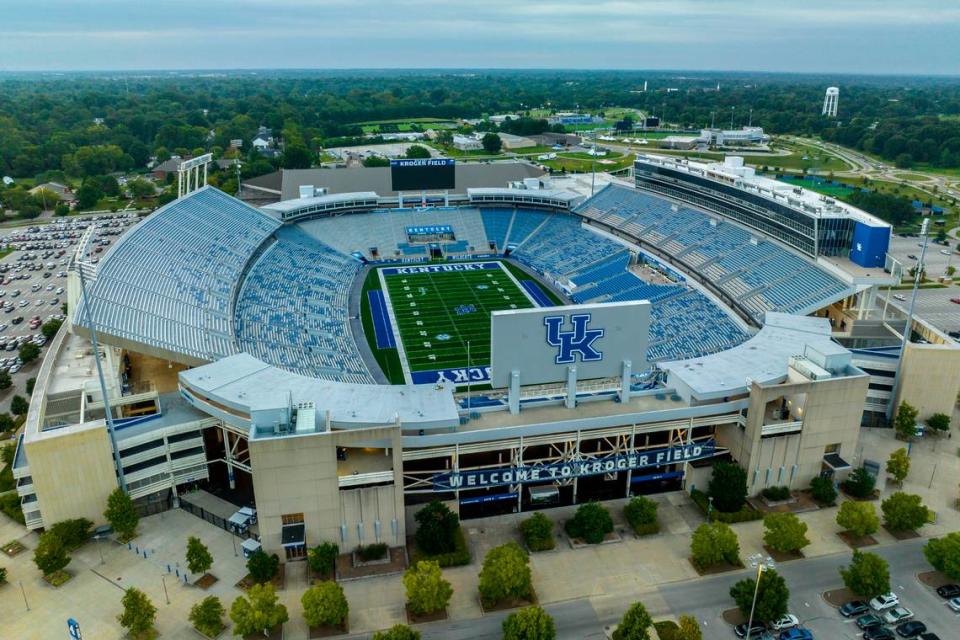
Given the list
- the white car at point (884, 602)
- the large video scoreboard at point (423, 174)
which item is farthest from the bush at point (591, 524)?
the large video scoreboard at point (423, 174)

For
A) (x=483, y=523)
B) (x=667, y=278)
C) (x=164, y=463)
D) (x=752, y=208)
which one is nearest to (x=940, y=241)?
(x=752, y=208)

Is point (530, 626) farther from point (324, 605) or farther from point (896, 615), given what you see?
point (896, 615)

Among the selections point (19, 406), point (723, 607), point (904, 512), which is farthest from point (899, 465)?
point (19, 406)

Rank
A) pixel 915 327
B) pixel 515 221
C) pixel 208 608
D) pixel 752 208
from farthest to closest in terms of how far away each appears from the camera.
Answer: pixel 515 221 < pixel 752 208 < pixel 915 327 < pixel 208 608

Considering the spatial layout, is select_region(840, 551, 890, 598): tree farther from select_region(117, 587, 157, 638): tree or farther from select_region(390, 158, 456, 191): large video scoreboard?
select_region(390, 158, 456, 191): large video scoreboard

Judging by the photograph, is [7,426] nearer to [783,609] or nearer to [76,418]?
[76,418]

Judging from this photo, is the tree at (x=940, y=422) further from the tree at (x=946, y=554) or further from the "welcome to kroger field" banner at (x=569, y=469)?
the "welcome to kroger field" banner at (x=569, y=469)

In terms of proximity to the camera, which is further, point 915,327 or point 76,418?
point 915,327

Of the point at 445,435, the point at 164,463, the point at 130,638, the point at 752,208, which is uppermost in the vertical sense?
the point at 752,208
